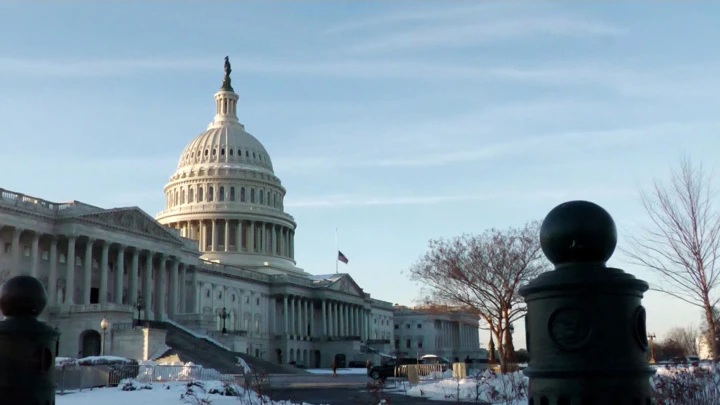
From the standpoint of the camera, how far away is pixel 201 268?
10756cm

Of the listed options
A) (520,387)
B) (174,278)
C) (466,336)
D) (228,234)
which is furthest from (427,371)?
(466,336)

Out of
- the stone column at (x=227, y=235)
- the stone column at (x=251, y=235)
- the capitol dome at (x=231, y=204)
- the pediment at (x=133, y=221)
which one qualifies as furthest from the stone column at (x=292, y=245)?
the pediment at (x=133, y=221)

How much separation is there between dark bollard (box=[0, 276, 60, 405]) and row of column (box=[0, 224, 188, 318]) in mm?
69276

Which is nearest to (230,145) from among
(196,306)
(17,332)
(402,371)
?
(196,306)

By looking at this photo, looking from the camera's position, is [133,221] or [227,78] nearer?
[133,221]

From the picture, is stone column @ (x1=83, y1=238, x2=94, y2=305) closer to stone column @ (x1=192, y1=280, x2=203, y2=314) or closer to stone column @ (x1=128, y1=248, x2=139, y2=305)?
stone column @ (x1=128, y1=248, x2=139, y2=305)

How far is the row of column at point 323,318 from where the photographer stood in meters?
126

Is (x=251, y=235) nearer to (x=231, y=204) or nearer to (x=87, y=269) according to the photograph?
(x=231, y=204)

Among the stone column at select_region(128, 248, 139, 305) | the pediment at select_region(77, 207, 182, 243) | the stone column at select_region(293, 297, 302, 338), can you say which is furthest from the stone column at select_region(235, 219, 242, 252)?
the stone column at select_region(128, 248, 139, 305)

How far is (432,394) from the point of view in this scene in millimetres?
38250

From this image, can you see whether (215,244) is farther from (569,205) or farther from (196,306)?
(569,205)

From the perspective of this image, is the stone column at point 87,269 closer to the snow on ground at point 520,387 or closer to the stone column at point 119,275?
the stone column at point 119,275

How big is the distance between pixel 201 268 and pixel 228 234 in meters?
23.3

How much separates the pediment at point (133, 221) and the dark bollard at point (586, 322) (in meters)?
76.7
